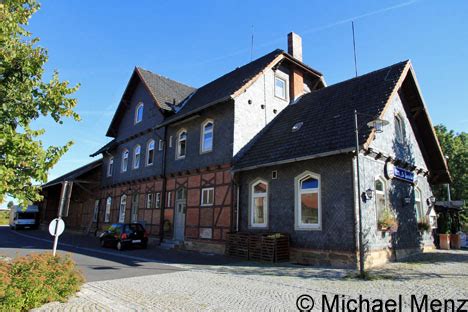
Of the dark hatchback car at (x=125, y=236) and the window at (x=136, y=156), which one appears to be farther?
the window at (x=136, y=156)

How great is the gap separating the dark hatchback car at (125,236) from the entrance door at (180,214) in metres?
1.80

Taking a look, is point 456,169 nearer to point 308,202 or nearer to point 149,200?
point 308,202

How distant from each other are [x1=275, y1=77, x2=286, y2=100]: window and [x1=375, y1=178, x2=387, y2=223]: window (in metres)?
7.65

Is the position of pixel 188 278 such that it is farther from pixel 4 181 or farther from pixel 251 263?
pixel 4 181

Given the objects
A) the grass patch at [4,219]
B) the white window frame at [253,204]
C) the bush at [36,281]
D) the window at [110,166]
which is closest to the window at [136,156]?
the window at [110,166]

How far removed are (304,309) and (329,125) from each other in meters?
8.44

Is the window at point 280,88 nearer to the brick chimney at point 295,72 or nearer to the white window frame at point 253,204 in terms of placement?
the brick chimney at point 295,72

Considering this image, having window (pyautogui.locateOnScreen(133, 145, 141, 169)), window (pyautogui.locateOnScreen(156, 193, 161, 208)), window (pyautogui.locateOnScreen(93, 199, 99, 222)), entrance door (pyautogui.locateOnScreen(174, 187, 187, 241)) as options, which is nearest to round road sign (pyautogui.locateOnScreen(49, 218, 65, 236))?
entrance door (pyautogui.locateOnScreen(174, 187, 187, 241))

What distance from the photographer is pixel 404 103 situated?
1620 centimetres

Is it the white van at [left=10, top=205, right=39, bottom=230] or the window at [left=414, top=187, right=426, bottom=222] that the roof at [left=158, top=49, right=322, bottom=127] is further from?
the white van at [left=10, top=205, right=39, bottom=230]

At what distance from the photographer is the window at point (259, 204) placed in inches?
565

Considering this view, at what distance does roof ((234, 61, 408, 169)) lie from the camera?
1243cm

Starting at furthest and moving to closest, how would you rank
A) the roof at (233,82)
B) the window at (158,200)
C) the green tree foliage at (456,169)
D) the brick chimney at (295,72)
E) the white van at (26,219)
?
the white van at (26,219)
the green tree foliage at (456,169)
the window at (158,200)
the brick chimney at (295,72)
the roof at (233,82)

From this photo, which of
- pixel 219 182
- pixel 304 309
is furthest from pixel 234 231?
pixel 304 309
